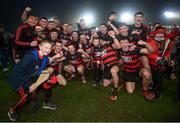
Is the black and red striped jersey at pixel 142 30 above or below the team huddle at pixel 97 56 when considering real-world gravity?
above

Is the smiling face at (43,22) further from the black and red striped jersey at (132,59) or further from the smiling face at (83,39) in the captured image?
the black and red striped jersey at (132,59)

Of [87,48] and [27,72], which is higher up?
[87,48]

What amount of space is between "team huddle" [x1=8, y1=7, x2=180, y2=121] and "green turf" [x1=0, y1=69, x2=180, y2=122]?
0.28 m

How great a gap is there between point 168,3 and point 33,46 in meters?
27.4

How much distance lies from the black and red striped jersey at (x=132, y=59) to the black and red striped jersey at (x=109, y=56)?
430 millimetres

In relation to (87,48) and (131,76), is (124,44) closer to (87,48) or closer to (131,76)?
(131,76)

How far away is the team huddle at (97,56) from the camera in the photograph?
5.06 m

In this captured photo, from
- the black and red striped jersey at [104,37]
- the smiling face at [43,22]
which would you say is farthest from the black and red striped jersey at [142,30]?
the smiling face at [43,22]

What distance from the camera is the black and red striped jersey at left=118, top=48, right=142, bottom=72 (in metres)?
6.75

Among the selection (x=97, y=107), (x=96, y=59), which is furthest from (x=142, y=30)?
(x=97, y=107)

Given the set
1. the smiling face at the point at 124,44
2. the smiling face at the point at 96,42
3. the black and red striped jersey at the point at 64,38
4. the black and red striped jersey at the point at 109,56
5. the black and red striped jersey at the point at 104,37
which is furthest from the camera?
the black and red striped jersey at the point at 64,38

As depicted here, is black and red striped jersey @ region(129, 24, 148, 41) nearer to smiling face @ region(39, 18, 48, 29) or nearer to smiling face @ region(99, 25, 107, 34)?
smiling face @ region(99, 25, 107, 34)

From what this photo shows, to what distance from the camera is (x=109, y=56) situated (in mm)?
7410

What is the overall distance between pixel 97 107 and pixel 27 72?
2143mm
